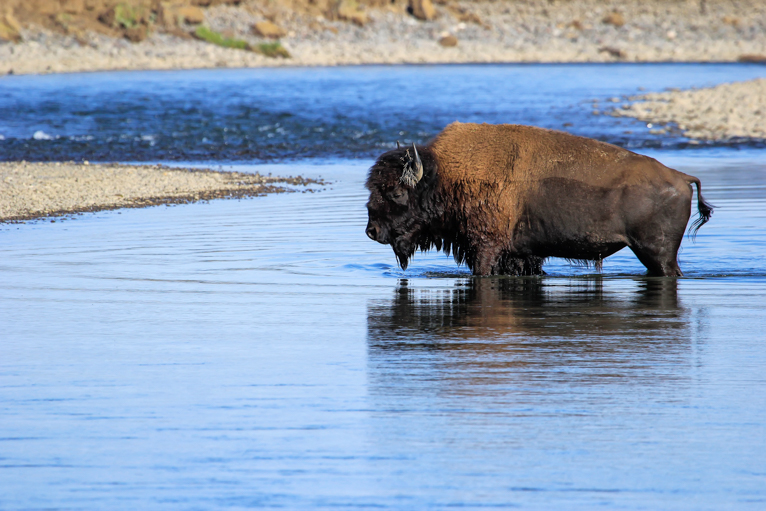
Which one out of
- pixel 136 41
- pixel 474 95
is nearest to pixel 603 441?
pixel 474 95

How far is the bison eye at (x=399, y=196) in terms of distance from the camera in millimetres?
9117

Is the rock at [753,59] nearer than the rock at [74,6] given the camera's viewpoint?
No

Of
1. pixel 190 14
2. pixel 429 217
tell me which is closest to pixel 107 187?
pixel 429 217

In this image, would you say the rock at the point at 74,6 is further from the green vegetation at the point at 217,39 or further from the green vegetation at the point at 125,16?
the green vegetation at the point at 217,39

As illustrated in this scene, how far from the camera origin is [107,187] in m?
16.0

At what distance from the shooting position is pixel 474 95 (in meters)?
40.3

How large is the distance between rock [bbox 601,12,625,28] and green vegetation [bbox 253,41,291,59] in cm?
2775

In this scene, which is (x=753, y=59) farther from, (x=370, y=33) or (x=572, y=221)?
(x=572, y=221)

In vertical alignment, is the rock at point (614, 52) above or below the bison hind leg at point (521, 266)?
below

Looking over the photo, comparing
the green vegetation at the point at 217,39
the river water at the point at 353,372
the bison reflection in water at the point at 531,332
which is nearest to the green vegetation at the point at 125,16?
the green vegetation at the point at 217,39

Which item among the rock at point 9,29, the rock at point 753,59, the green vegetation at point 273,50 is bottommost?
the rock at point 753,59

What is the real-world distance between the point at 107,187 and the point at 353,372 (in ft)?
35.4

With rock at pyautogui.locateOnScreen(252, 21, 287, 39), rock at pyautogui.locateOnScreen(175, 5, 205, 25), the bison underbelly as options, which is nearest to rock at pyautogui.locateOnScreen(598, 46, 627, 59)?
rock at pyautogui.locateOnScreen(252, 21, 287, 39)

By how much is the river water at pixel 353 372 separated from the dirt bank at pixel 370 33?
46.0 metres
